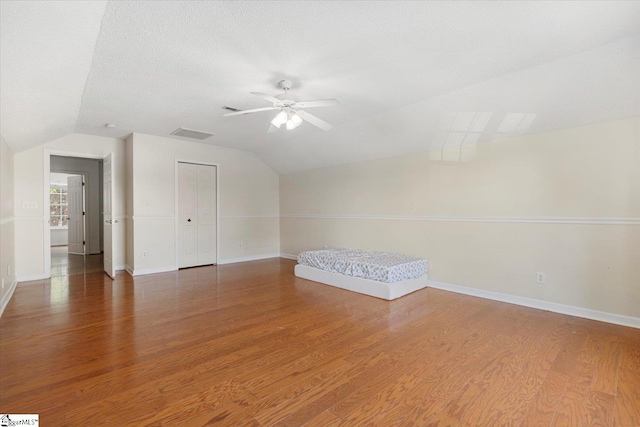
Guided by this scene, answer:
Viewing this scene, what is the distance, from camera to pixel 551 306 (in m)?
3.36

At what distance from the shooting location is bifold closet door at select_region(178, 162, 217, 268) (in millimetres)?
5812

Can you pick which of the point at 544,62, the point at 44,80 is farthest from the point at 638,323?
the point at 44,80

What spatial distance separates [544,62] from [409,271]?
8.87 feet

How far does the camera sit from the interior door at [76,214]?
7.67 m

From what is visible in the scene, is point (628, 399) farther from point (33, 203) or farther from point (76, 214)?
point (76, 214)

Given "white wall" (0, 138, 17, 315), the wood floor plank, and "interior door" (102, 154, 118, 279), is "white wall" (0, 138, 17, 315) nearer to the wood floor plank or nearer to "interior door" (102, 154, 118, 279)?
"interior door" (102, 154, 118, 279)

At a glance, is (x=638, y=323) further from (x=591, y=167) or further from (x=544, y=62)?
(x=544, y=62)

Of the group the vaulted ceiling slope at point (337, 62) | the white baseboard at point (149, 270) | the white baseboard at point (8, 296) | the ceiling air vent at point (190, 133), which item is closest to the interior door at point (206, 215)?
the white baseboard at point (149, 270)

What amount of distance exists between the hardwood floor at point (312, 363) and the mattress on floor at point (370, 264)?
38cm

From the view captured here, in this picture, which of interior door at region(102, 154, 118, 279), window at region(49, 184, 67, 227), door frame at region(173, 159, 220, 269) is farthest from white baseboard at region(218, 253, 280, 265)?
window at region(49, 184, 67, 227)

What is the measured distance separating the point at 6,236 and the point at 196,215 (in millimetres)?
2696

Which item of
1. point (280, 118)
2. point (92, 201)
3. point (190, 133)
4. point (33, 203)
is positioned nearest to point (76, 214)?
point (92, 201)

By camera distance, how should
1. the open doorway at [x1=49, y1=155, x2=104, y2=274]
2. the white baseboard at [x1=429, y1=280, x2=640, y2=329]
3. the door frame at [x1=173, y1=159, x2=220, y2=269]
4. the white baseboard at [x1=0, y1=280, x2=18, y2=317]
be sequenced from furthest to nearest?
the open doorway at [x1=49, y1=155, x2=104, y2=274], the door frame at [x1=173, y1=159, x2=220, y2=269], the white baseboard at [x1=0, y1=280, x2=18, y2=317], the white baseboard at [x1=429, y1=280, x2=640, y2=329]

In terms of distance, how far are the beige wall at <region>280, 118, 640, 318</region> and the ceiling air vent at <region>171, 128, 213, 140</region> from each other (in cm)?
292
